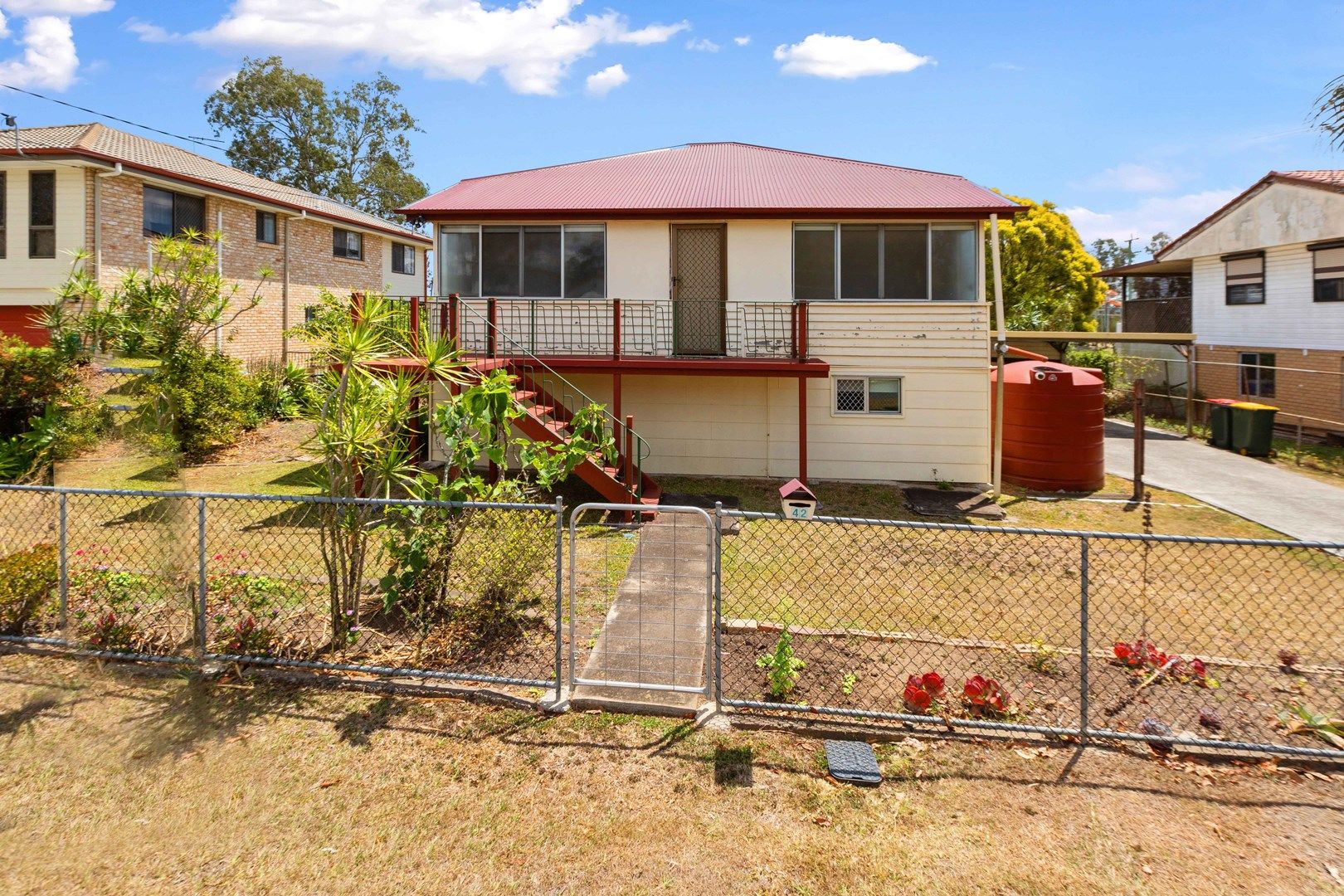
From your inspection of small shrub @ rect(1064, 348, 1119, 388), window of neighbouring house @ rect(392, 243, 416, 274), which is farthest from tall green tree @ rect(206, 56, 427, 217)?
small shrub @ rect(1064, 348, 1119, 388)

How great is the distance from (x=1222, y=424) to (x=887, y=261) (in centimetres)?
993

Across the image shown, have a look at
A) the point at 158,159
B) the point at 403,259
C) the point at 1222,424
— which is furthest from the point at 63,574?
the point at 403,259

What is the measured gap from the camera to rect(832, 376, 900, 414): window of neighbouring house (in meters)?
13.0

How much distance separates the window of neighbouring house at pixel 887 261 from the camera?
41.9 feet

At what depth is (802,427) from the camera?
39.8 ft

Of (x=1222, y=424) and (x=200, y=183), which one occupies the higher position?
(x=200, y=183)

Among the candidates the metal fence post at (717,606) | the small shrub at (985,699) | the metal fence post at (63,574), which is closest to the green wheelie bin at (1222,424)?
the small shrub at (985,699)

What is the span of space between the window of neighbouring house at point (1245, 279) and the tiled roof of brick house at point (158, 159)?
91.2 ft

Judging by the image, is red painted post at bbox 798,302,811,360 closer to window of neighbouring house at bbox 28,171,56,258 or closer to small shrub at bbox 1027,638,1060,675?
small shrub at bbox 1027,638,1060,675

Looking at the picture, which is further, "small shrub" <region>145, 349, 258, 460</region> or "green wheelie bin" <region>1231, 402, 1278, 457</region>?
"green wheelie bin" <region>1231, 402, 1278, 457</region>

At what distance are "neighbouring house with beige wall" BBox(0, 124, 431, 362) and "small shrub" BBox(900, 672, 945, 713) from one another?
47.5ft

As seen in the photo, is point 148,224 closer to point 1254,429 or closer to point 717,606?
point 717,606

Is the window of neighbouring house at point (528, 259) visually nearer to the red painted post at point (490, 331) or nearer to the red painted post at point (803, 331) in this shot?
the red painted post at point (490, 331)

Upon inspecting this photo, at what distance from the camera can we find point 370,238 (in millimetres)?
28312
